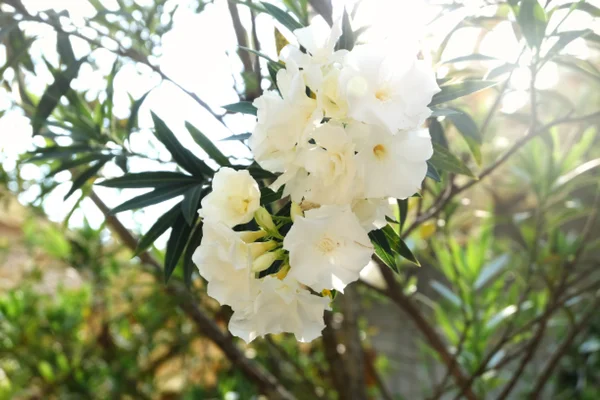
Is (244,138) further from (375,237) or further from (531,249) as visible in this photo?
(531,249)

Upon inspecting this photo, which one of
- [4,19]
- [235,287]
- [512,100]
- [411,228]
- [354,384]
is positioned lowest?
[235,287]

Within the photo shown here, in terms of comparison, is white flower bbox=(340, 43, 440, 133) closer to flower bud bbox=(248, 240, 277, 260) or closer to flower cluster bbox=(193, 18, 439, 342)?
flower cluster bbox=(193, 18, 439, 342)

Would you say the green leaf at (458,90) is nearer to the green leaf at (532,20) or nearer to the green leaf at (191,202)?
the green leaf at (532,20)

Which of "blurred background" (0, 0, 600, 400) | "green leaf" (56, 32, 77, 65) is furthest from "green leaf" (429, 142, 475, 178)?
"green leaf" (56, 32, 77, 65)

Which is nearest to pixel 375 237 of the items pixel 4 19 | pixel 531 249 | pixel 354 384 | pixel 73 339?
pixel 4 19

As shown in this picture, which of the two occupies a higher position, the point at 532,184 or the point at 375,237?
the point at 532,184

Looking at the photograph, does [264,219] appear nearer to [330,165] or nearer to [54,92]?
[330,165]

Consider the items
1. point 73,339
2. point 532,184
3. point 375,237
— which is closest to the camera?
point 375,237
